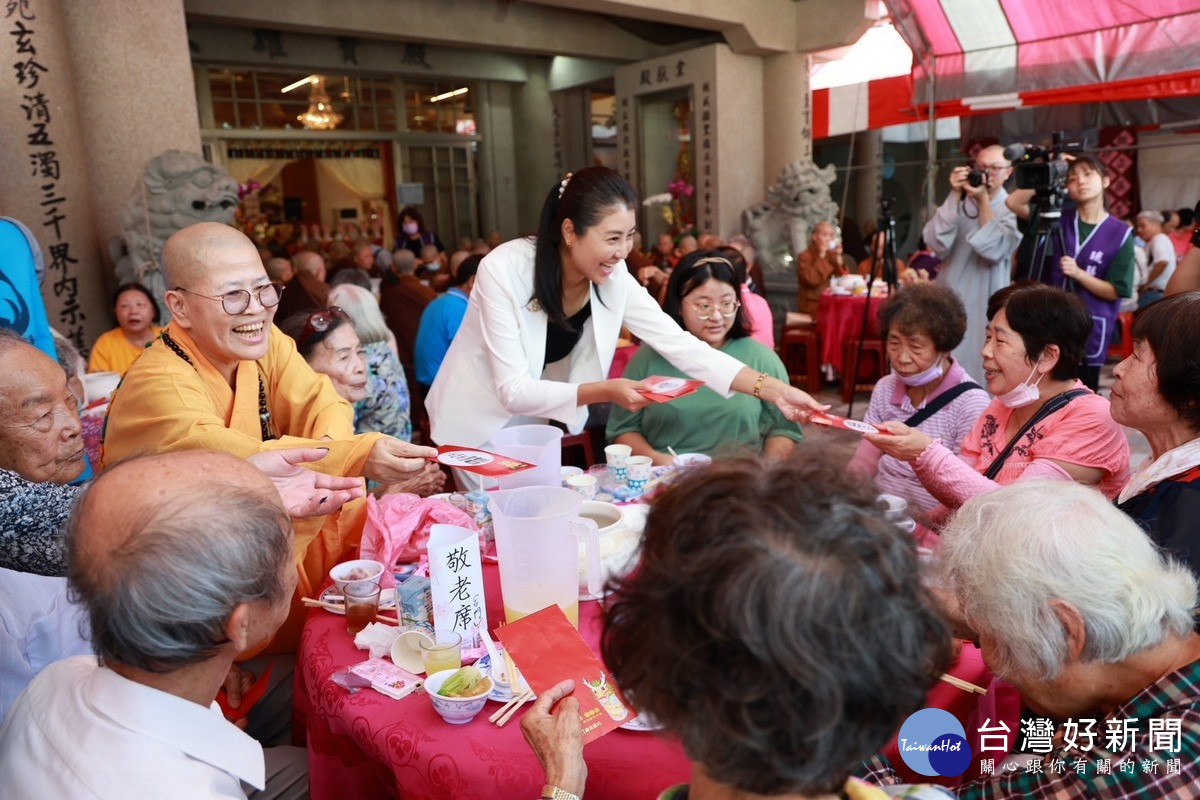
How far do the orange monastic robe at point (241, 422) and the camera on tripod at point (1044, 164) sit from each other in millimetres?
3534

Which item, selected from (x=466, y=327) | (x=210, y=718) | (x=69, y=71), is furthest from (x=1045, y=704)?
(x=69, y=71)

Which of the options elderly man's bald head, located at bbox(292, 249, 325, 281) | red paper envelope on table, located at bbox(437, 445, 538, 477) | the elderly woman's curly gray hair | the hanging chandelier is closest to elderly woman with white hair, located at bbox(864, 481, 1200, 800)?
the elderly woman's curly gray hair

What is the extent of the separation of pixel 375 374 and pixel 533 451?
1.53 meters

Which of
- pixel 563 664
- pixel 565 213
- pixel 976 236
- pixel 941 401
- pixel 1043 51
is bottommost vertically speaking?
pixel 563 664

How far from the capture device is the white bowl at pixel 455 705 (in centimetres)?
127

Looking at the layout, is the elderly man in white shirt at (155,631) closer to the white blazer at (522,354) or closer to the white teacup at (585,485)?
the white teacup at (585,485)

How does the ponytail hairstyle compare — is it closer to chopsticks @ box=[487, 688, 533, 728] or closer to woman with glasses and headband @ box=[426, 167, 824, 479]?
woman with glasses and headband @ box=[426, 167, 824, 479]

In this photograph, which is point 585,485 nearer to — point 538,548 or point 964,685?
point 538,548

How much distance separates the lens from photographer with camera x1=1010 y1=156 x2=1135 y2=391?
→ 405 centimetres

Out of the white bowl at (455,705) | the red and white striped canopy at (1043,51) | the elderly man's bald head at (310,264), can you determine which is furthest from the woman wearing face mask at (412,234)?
the white bowl at (455,705)

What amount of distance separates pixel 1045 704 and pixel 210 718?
1237 mm

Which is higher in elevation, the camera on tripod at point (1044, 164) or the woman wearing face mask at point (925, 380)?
the camera on tripod at point (1044, 164)

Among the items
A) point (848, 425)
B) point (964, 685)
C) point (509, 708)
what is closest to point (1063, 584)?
point (964, 685)

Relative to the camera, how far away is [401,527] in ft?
6.15
